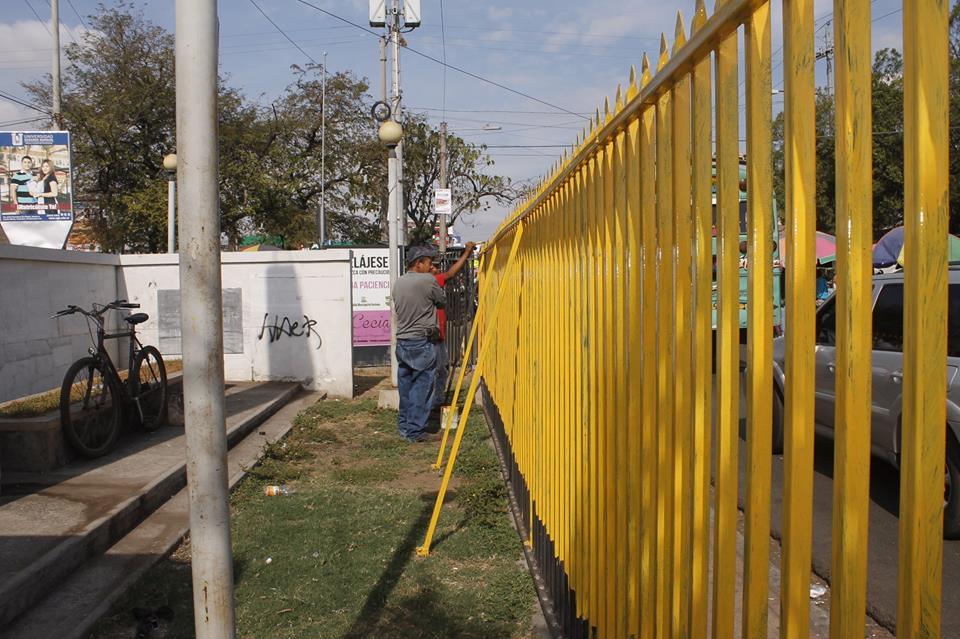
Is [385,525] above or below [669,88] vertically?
below

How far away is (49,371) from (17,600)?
232 inches

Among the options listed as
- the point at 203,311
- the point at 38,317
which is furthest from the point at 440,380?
the point at 203,311

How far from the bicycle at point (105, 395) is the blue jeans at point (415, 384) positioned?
2384mm

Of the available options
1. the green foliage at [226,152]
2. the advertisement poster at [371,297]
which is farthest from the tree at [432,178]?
the advertisement poster at [371,297]

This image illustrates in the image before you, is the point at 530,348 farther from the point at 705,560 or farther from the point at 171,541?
the point at 705,560

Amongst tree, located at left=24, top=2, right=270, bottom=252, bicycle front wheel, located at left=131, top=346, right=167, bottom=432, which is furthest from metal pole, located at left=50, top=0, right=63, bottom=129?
bicycle front wheel, located at left=131, top=346, right=167, bottom=432

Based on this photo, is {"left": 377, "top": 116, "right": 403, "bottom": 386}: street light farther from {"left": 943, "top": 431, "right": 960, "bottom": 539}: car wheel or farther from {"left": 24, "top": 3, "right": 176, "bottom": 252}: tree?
{"left": 24, "top": 3, "right": 176, "bottom": 252}: tree

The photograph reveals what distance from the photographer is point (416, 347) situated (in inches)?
329

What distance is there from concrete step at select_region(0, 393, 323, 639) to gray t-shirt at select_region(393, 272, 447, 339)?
254cm

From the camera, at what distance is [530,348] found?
14.9ft

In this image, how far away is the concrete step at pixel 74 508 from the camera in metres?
4.02

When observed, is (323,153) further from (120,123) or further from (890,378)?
(890,378)

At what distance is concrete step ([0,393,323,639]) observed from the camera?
3682 mm

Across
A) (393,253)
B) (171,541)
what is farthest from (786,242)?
(393,253)
